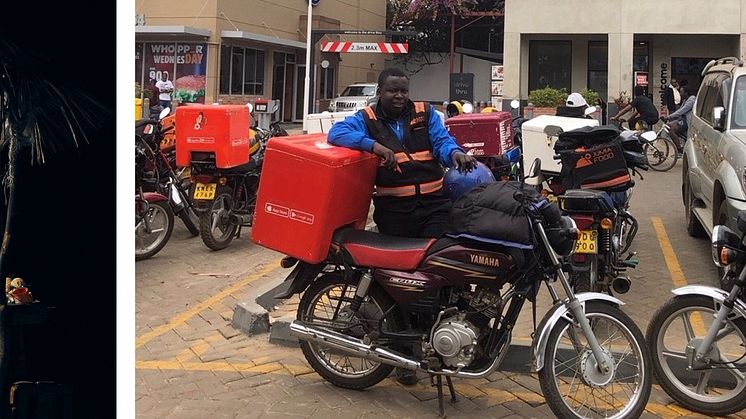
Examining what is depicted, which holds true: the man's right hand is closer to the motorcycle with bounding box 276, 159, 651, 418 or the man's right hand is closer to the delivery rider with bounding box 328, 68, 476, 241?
the delivery rider with bounding box 328, 68, 476, 241

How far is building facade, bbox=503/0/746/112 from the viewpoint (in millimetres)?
21797

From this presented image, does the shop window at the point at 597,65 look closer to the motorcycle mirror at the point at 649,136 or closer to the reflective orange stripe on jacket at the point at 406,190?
the motorcycle mirror at the point at 649,136

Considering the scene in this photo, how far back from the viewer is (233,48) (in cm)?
2770

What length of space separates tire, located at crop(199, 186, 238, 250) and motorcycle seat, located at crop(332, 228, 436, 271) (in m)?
4.04

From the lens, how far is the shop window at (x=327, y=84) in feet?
113

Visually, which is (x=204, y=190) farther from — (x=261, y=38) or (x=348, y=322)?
(x=261, y=38)

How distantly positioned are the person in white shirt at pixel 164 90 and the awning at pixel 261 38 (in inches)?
107

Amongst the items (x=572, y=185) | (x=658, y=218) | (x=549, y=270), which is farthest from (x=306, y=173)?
(x=658, y=218)

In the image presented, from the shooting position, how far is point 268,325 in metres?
5.63

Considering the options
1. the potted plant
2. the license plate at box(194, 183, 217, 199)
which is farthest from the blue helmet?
the potted plant

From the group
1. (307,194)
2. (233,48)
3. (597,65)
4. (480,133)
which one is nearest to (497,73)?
(597,65)

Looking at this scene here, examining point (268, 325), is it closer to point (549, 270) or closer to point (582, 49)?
point (549, 270)

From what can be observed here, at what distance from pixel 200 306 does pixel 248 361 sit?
1450 mm

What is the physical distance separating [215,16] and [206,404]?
76.8 ft
